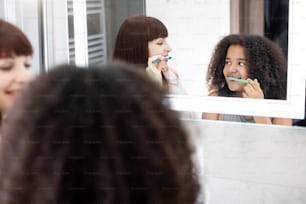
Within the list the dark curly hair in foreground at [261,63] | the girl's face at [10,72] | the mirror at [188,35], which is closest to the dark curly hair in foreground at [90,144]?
the girl's face at [10,72]

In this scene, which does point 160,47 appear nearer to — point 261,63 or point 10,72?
point 261,63

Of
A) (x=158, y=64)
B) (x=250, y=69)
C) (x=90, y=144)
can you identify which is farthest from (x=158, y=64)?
(x=90, y=144)

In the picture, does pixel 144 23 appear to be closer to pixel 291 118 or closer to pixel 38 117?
pixel 291 118

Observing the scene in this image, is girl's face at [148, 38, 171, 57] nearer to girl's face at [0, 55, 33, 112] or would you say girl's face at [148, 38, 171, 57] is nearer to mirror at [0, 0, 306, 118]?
mirror at [0, 0, 306, 118]

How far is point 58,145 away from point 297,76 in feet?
2.73

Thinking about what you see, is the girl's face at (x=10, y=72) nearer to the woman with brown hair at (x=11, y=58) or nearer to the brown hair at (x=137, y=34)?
the woman with brown hair at (x=11, y=58)

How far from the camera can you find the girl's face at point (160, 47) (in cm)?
116

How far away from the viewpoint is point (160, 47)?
117 centimetres

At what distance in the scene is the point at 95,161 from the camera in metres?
0.30

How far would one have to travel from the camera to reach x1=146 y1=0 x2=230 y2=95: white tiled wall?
1.11 metres

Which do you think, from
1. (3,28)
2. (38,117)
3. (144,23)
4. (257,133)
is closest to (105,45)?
(144,23)

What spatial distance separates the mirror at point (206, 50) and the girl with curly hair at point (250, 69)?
16mm

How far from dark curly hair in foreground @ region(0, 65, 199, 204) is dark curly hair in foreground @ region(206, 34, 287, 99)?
0.78 metres

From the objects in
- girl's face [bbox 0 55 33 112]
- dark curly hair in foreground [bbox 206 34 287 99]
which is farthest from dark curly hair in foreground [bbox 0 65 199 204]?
dark curly hair in foreground [bbox 206 34 287 99]
